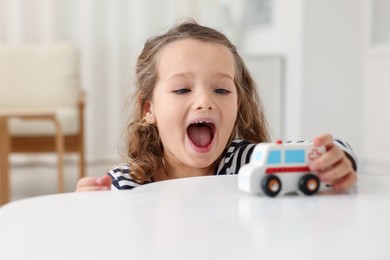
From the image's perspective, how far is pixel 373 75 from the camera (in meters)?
3.49

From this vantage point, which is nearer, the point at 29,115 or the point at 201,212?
the point at 201,212

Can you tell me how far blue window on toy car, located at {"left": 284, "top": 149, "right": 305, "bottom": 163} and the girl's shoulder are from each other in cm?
43

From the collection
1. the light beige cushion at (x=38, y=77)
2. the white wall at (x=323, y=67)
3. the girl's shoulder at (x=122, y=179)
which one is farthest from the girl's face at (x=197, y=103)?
the light beige cushion at (x=38, y=77)

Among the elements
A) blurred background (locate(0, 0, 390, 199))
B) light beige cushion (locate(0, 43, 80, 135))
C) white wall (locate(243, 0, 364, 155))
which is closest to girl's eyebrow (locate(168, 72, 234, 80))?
blurred background (locate(0, 0, 390, 199))

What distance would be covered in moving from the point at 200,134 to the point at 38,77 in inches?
111

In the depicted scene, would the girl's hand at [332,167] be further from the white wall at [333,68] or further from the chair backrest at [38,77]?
the chair backrest at [38,77]

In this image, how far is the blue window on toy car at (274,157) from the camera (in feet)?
2.47

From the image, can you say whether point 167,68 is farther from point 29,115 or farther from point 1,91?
point 1,91

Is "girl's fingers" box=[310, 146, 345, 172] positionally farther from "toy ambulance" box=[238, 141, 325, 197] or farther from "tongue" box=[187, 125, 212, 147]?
"tongue" box=[187, 125, 212, 147]

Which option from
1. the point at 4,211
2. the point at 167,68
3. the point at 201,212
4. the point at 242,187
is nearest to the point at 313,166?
the point at 242,187

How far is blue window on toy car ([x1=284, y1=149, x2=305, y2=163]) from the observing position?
2.51ft

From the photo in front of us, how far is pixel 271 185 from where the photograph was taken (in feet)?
2.43

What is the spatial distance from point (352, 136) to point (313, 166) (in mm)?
2941

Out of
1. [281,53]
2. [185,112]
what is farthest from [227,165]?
[281,53]
